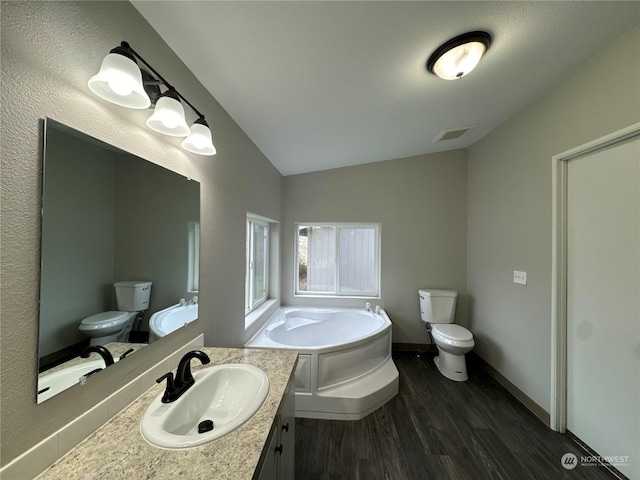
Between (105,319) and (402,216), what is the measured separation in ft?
10.2

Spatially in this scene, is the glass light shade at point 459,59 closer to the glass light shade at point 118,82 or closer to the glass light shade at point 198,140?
the glass light shade at point 198,140

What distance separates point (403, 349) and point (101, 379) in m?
3.17

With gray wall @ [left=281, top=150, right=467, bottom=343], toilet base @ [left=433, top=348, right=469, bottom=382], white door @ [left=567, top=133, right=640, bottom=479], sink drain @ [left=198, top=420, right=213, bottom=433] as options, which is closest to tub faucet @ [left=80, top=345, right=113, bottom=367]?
sink drain @ [left=198, top=420, right=213, bottom=433]

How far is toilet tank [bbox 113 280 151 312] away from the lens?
950mm

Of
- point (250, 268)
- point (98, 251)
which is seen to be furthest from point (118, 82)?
point (250, 268)

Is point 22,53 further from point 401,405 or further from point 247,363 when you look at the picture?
point 401,405

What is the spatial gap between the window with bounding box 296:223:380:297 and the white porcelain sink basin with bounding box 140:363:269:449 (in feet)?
7.57

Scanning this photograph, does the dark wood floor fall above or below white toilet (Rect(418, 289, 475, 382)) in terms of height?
below

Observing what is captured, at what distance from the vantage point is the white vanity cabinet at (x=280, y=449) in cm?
82

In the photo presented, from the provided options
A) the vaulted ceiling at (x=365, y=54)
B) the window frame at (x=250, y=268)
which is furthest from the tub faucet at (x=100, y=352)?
the window frame at (x=250, y=268)

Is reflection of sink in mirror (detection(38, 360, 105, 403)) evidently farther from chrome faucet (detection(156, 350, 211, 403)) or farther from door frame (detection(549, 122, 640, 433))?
door frame (detection(549, 122, 640, 433))

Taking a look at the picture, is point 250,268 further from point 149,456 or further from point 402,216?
point 402,216

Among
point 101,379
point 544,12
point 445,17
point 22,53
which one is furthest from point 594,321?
point 22,53

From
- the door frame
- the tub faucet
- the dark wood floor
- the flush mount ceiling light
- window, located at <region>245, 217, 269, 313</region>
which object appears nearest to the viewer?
the tub faucet
